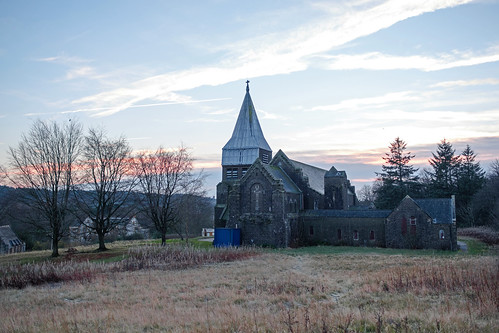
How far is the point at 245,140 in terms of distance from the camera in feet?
165

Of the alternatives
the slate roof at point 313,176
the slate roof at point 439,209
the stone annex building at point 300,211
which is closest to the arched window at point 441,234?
the stone annex building at point 300,211

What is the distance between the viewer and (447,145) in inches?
2635

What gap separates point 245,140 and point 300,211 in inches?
475

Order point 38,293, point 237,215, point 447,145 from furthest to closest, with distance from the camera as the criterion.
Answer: point 447,145, point 237,215, point 38,293

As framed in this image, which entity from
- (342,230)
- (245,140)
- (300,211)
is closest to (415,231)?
(342,230)

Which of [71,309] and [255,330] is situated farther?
[71,309]

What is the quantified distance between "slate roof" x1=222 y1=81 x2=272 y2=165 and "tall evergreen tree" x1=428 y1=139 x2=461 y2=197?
30492 mm

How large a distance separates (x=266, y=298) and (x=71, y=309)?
6.75 meters

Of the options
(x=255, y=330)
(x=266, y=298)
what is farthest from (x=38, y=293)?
(x=255, y=330)

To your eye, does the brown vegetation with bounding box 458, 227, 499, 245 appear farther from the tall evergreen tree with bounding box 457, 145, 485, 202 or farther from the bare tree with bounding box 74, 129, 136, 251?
the bare tree with bounding box 74, 129, 136, 251

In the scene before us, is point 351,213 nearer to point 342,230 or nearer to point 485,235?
point 342,230

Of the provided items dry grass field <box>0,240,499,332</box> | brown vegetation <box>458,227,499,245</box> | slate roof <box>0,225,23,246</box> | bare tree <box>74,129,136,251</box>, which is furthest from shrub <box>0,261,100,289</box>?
slate roof <box>0,225,23,246</box>

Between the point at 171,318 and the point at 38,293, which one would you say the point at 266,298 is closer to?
the point at 171,318

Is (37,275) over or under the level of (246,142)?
under
